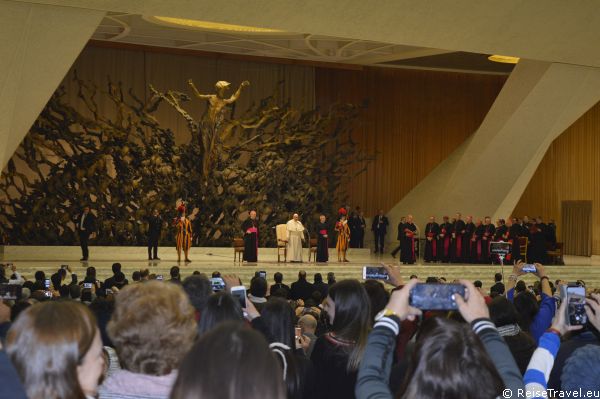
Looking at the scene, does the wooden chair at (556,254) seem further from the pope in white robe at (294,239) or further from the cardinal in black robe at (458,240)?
the pope in white robe at (294,239)

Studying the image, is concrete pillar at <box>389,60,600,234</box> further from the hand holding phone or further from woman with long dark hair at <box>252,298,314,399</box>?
woman with long dark hair at <box>252,298,314,399</box>

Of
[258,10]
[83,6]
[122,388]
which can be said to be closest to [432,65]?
[258,10]

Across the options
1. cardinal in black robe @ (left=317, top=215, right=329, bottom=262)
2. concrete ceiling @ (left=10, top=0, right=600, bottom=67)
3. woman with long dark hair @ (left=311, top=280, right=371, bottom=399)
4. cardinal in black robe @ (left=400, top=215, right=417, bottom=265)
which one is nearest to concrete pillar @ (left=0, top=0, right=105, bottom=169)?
concrete ceiling @ (left=10, top=0, right=600, bottom=67)

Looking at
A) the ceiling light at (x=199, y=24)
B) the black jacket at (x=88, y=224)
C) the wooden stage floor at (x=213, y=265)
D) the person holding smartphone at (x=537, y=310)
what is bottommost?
the wooden stage floor at (x=213, y=265)

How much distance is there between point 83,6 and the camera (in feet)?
46.2

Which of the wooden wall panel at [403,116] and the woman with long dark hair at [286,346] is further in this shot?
the wooden wall panel at [403,116]

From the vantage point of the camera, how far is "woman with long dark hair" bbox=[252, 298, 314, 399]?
3430 millimetres

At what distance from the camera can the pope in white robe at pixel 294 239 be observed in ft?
62.6

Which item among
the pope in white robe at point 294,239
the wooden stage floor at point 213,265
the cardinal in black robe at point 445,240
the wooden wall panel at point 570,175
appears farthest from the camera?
the wooden wall panel at point 570,175

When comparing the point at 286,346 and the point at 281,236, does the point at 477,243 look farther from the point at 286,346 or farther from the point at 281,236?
the point at 286,346

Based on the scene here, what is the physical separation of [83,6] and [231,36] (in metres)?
8.60

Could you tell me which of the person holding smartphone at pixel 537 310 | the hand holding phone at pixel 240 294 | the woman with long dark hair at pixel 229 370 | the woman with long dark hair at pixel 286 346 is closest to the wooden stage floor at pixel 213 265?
the person holding smartphone at pixel 537 310

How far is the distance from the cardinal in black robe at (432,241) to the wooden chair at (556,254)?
9.26 feet

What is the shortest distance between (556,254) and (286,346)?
1882cm
